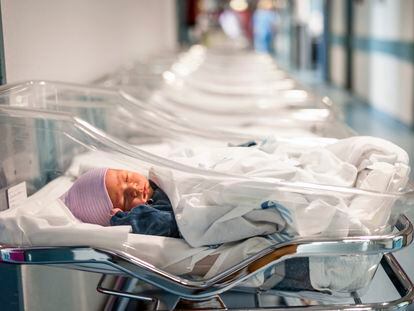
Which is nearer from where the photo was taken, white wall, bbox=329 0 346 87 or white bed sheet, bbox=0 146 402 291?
white bed sheet, bbox=0 146 402 291

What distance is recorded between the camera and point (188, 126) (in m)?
2.00

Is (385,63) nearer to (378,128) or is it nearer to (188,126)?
(378,128)

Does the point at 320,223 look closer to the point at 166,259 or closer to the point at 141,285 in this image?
the point at 166,259

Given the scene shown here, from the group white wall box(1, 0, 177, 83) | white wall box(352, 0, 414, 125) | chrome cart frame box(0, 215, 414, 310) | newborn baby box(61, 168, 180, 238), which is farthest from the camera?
white wall box(352, 0, 414, 125)

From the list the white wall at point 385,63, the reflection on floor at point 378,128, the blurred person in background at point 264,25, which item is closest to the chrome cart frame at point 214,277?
the reflection on floor at point 378,128

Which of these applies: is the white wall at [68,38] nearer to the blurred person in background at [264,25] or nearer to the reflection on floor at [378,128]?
the reflection on floor at [378,128]

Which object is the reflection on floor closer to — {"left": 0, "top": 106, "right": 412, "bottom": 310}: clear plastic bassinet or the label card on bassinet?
{"left": 0, "top": 106, "right": 412, "bottom": 310}: clear plastic bassinet

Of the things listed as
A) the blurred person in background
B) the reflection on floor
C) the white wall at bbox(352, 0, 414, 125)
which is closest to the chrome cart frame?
the reflection on floor

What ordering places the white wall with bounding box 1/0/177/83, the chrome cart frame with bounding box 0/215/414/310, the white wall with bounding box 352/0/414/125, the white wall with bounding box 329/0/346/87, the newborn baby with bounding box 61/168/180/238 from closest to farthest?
the chrome cart frame with bounding box 0/215/414/310, the newborn baby with bounding box 61/168/180/238, the white wall with bounding box 1/0/177/83, the white wall with bounding box 352/0/414/125, the white wall with bounding box 329/0/346/87

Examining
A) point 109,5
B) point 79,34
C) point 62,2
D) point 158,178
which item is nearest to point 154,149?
point 158,178

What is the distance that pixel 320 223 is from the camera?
115 centimetres

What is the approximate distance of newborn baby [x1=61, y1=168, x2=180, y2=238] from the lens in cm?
126

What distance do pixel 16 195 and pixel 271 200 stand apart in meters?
0.53

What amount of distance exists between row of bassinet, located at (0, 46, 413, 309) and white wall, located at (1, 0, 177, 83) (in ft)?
0.44
